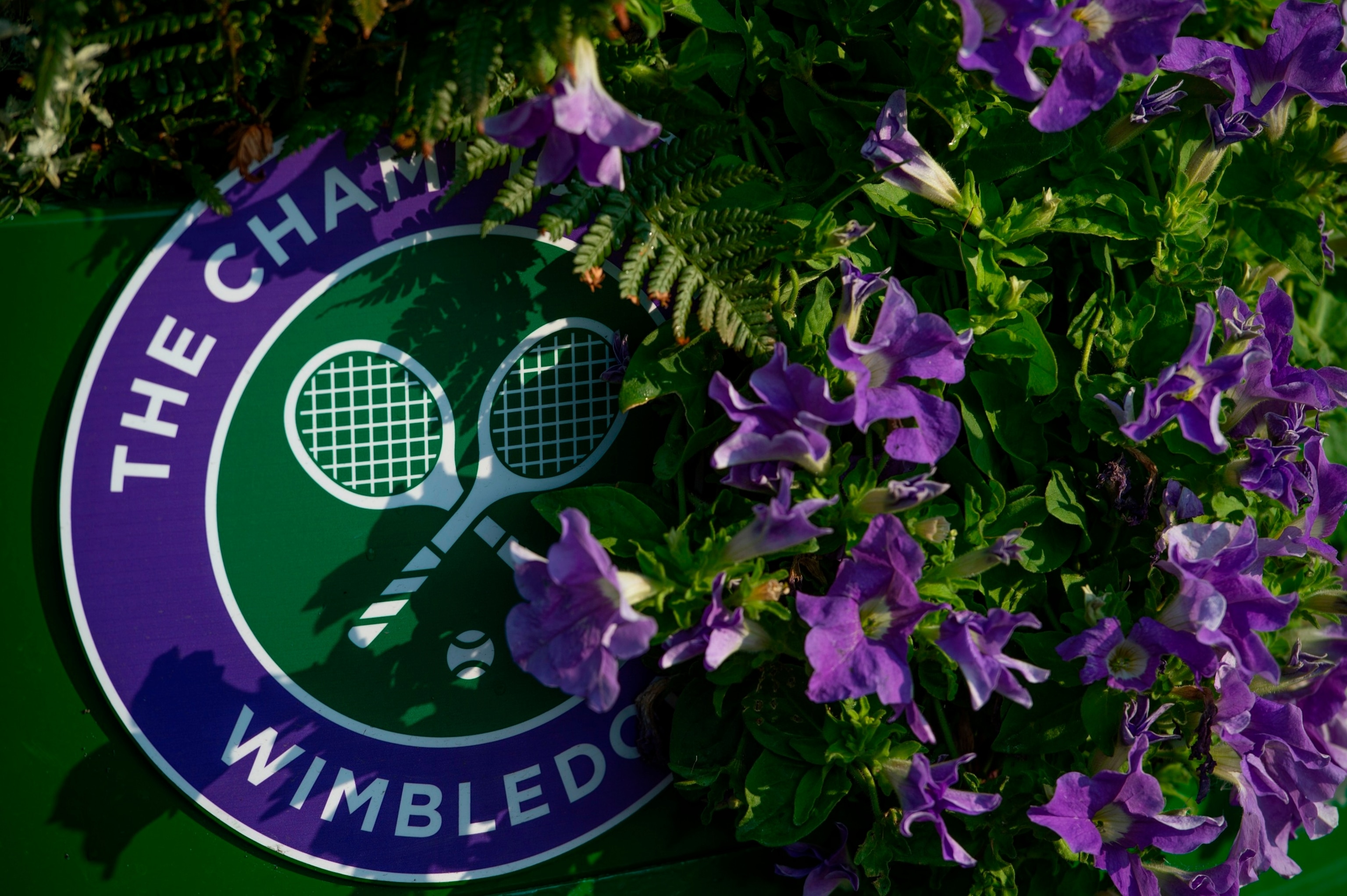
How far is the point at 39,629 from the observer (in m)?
1.65

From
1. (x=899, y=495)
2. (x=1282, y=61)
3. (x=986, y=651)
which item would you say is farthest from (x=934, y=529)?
(x=1282, y=61)

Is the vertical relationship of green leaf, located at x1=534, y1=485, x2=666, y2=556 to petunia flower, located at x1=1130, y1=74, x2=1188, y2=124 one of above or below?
below

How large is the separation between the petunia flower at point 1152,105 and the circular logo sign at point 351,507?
3.05ft

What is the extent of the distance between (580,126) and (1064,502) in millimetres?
1051

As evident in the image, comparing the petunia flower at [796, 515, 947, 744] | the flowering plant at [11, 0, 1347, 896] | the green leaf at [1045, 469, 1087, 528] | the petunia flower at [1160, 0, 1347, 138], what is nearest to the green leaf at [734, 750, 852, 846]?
the flowering plant at [11, 0, 1347, 896]

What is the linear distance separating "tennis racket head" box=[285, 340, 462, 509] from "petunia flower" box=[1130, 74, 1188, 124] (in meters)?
1.33

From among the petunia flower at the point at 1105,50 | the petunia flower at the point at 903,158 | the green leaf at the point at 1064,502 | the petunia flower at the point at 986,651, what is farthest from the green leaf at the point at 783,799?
the petunia flower at the point at 1105,50

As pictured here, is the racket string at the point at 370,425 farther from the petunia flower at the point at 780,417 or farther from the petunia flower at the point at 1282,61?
the petunia flower at the point at 1282,61

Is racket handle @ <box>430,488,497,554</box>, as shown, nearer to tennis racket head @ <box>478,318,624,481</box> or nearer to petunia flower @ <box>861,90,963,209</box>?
tennis racket head @ <box>478,318,624,481</box>

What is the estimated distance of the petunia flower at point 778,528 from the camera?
1.41m

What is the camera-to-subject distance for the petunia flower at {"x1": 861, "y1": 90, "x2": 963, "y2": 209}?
62.6 inches

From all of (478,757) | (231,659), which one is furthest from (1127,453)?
(231,659)

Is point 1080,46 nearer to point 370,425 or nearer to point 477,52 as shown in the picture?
point 477,52

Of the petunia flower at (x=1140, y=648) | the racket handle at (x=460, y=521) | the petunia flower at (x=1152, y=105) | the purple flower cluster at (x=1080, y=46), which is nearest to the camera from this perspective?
the purple flower cluster at (x=1080, y=46)
